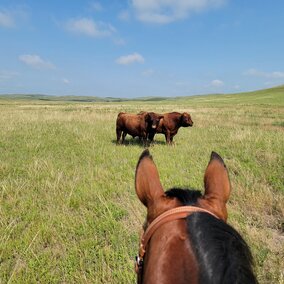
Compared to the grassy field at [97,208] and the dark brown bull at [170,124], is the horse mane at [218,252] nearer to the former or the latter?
the grassy field at [97,208]

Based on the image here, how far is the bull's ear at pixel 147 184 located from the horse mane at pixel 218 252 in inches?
16.3

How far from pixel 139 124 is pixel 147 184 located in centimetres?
1114

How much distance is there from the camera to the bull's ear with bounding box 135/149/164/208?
1682 millimetres

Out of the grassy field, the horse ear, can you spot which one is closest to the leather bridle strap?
the horse ear

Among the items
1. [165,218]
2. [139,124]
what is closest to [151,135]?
[139,124]

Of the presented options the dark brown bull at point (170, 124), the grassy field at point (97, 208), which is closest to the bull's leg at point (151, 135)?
the dark brown bull at point (170, 124)

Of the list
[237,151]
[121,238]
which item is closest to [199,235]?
[121,238]

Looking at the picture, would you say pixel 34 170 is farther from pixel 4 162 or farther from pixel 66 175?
pixel 4 162

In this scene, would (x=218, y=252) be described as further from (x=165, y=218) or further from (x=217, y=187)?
(x=217, y=187)

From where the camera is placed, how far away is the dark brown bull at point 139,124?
41.3 feet

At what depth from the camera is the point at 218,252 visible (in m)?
1.09

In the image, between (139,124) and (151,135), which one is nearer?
(139,124)

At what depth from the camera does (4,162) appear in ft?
27.9

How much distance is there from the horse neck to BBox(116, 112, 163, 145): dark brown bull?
11.2m
